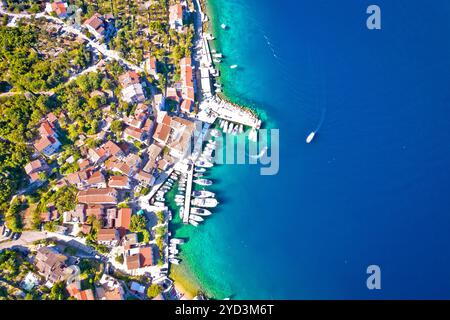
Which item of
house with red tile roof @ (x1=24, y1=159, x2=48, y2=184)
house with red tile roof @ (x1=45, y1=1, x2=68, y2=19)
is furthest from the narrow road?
house with red tile roof @ (x1=24, y1=159, x2=48, y2=184)

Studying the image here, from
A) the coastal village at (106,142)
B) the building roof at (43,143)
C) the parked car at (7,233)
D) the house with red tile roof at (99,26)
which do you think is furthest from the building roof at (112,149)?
the house with red tile roof at (99,26)

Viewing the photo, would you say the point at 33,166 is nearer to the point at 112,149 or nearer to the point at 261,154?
Answer: the point at 112,149

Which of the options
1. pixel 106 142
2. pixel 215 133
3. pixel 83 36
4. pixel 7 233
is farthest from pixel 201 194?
pixel 83 36

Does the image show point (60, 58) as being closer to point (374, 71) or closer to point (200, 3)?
point (200, 3)

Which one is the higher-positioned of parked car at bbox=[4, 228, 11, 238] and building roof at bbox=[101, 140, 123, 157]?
building roof at bbox=[101, 140, 123, 157]

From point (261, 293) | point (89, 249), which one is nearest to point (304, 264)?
point (261, 293)

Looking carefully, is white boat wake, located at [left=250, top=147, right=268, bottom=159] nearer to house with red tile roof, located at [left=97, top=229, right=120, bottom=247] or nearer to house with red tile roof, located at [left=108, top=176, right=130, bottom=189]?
house with red tile roof, located at [left=108, top=176, right=130, bottom=189]

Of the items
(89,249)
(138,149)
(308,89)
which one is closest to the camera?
(89,249)
